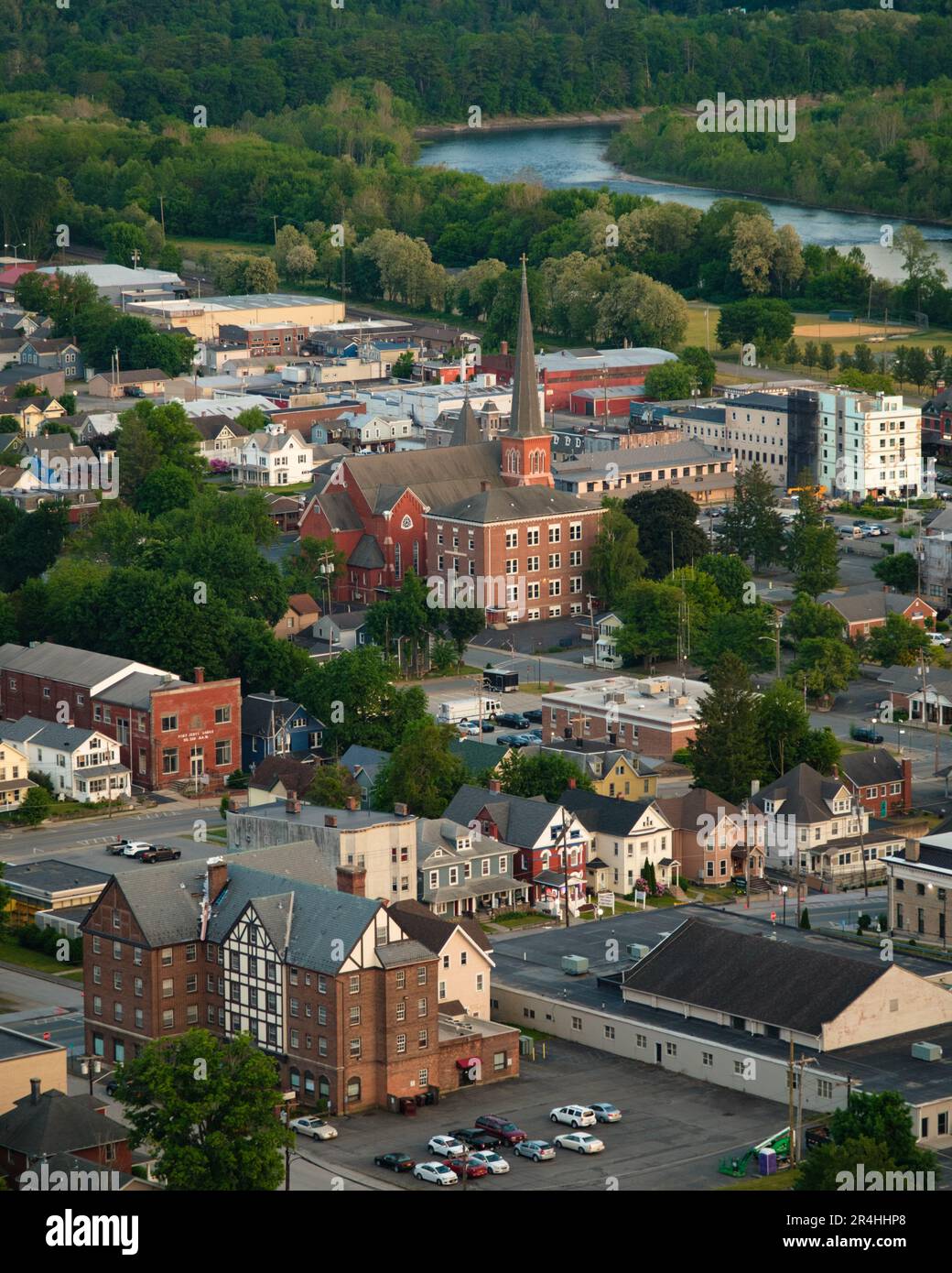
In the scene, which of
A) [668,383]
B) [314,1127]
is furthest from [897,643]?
[668,383]

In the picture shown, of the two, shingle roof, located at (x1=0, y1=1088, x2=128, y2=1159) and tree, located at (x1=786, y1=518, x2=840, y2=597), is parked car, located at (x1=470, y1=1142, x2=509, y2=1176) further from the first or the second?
tree, located at (x1=786, y1=518, x2=840, y2=597)

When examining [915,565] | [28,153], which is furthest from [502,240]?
[915,565]

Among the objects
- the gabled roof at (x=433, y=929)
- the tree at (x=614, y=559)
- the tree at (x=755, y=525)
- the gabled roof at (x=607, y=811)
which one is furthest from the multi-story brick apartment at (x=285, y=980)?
the tree at (x=755, y=525)

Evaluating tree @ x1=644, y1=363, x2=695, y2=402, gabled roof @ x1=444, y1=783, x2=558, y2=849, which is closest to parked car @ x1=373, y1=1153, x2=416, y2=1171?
gabled roof @ x1=444, y1=783, x2=558, y2=849

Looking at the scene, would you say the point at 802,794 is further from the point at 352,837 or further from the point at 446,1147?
the point at 446,1147

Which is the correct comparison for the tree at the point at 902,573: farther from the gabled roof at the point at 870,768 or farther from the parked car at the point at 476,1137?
the parked car at the point at 476,1137
